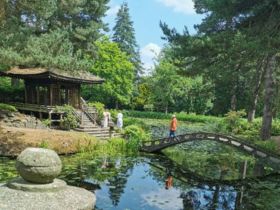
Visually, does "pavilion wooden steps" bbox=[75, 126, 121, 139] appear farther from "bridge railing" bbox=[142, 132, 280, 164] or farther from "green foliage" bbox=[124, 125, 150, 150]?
"bridge railing" bbox=[142, 132, 280, 164]

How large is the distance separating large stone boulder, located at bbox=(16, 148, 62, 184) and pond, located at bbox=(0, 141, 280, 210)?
3.69 metres

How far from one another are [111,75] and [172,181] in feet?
128

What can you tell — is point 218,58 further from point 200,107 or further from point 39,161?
point 200,107

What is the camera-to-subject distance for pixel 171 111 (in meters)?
65.9

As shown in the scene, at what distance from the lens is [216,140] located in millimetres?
22156

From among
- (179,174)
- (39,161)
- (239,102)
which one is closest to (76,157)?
(179,174)

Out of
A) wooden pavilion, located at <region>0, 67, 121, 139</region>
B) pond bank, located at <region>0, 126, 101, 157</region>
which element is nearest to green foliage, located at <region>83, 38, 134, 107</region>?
wooden pavilion, located at <region>0, 67, 121, 139</region>

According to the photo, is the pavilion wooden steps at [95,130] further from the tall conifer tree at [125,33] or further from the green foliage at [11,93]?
the tall conifer tree at [125,33]

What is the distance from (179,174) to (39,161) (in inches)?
421

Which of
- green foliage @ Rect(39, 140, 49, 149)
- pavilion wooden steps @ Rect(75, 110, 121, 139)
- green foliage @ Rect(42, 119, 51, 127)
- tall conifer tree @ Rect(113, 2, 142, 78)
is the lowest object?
green foliage @ Rect(39, 140, 49, 149)

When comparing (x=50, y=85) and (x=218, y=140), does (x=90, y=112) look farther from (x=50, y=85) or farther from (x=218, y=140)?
(x=218, y=140)

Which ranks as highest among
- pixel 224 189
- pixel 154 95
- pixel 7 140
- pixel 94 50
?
pixel 94 50

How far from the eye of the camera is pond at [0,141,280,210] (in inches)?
551

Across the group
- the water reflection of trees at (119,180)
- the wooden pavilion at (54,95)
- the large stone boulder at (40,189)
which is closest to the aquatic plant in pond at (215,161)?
the water reflection of trees at (119,180)
